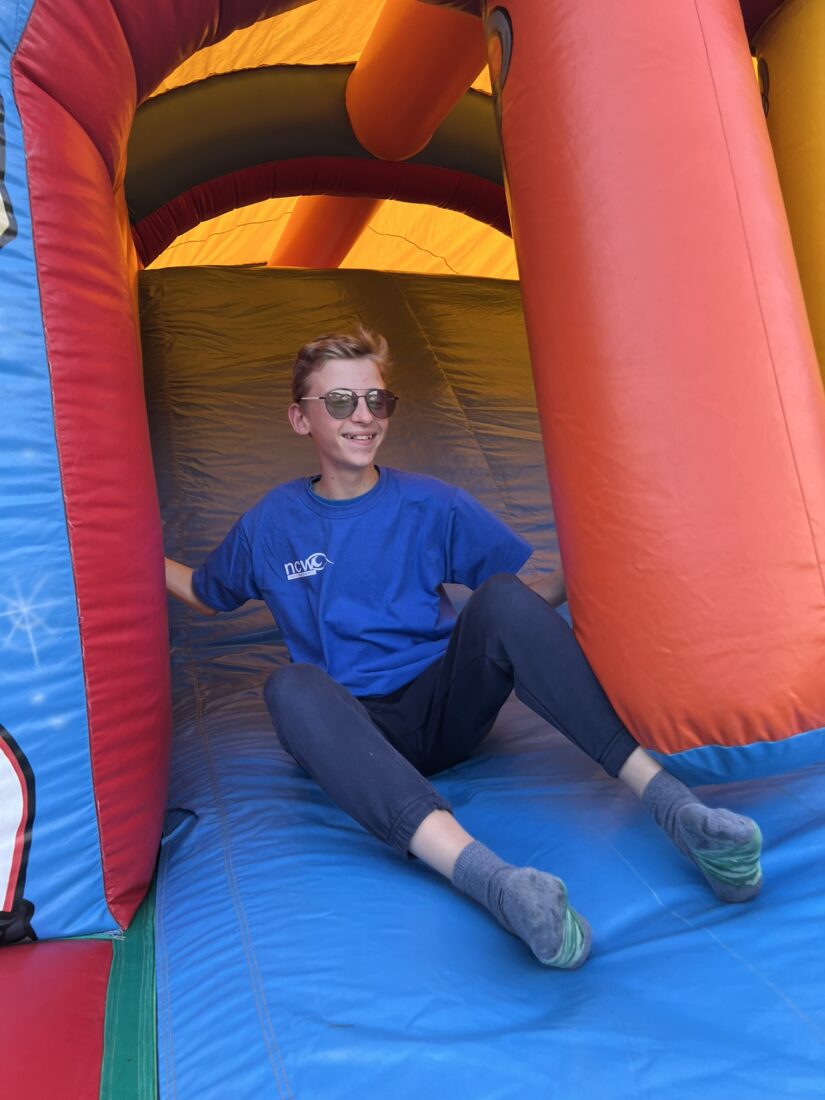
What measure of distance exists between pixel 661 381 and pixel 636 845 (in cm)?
49

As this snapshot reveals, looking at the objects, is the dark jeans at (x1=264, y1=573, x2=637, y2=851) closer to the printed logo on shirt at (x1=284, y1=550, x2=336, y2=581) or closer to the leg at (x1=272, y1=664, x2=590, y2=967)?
the leg at (x1=272, y1=664, x2=590, y2=967)

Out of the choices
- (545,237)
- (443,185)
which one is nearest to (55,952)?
(545,237)

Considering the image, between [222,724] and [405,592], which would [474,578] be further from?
[222,724]

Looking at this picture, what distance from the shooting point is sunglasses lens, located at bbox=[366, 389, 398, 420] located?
1.39 m

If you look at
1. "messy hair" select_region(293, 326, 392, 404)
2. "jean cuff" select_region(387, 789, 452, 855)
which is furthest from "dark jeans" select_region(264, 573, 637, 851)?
"messy hair" select_region(293, 326, 392, 404)

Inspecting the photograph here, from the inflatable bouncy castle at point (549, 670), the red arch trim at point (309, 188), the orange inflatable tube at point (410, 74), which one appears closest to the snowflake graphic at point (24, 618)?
the inflatable bouncy castle at point (549, 670)

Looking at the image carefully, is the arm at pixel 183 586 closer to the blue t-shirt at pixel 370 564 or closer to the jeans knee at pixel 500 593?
the blue t-shirt at pixel 370 564

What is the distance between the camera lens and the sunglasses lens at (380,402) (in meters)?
1.39

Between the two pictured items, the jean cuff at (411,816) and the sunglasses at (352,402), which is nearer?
the jean cuff at (411,816)

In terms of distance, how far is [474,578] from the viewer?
1443 millimetres

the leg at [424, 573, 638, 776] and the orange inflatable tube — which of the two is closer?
the leg at [424, 573, 638, 776]

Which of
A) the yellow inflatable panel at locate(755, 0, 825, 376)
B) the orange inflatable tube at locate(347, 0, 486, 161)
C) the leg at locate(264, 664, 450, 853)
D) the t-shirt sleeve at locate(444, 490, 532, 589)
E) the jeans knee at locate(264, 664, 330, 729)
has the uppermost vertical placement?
the orange inflatable tube at locate(347, 0, 486, 161)

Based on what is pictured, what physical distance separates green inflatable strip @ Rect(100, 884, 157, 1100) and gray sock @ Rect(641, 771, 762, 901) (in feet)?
1.67

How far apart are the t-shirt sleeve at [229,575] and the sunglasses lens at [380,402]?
261mm
